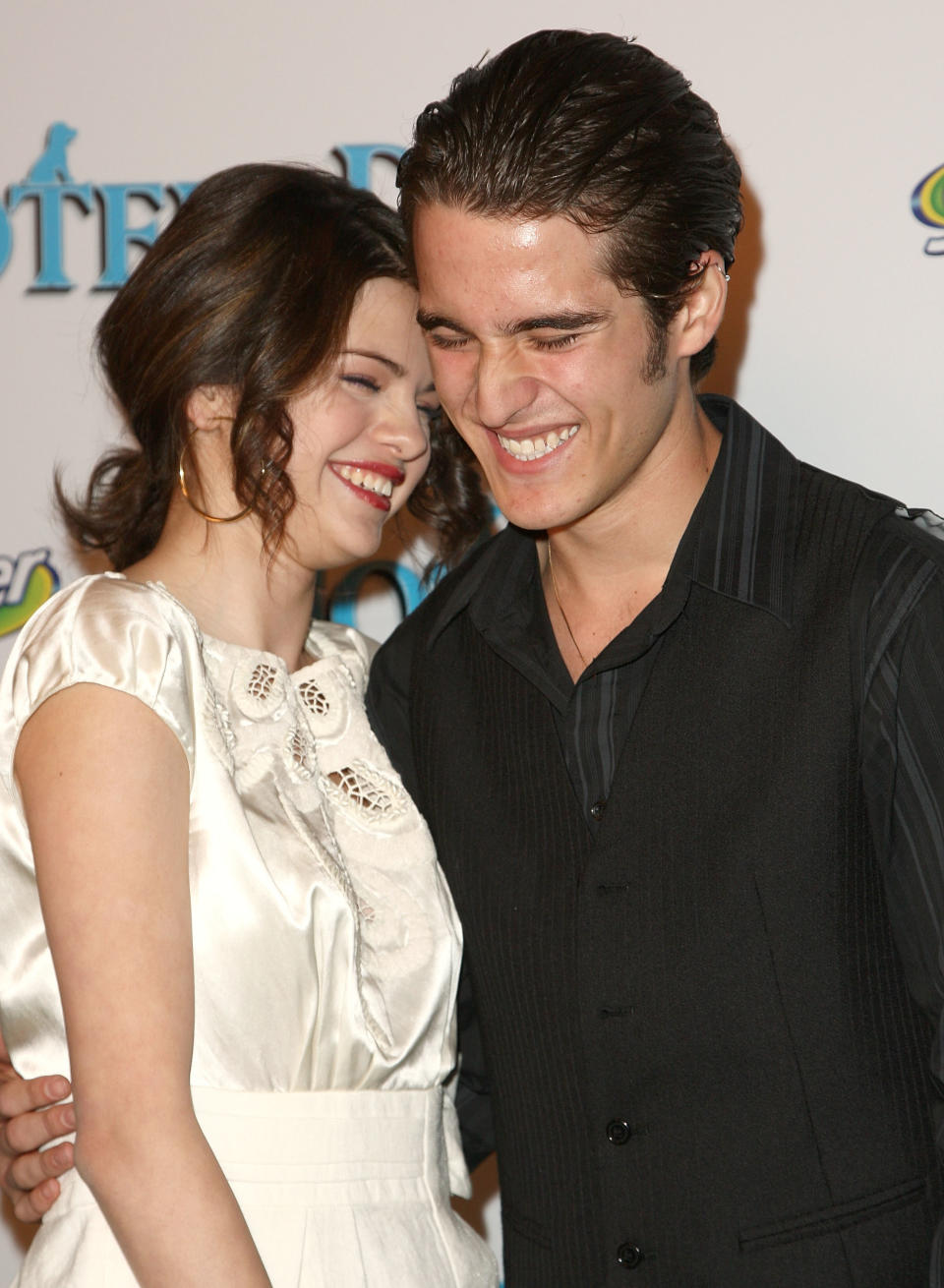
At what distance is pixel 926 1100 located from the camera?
1.48m

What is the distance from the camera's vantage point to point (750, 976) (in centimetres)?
147

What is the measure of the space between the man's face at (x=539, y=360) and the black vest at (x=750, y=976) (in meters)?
0.20

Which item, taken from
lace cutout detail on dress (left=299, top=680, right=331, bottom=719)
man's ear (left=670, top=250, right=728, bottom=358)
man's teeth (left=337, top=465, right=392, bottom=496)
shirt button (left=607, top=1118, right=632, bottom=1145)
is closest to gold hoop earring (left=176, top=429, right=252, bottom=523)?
man's teeth (left=337, top=465, right=392, bottom=496)

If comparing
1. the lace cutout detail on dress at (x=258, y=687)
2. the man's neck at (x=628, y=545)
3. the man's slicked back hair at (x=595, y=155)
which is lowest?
the lace cutout detail on dress at (x=258, y=687)

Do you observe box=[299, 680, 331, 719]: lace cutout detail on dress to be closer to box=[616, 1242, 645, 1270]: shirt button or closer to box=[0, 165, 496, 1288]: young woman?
box=[0, 165, 496, 1288]: young woman

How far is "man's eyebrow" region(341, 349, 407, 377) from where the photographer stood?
178 centimetres

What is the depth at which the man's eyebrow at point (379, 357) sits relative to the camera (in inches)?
70.2

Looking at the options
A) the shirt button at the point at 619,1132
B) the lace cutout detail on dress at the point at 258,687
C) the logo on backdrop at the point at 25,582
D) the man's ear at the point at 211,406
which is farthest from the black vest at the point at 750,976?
the logo on backdrop at the point at 25,582

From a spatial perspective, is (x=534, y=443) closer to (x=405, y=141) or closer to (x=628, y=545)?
(x=628, y=545)

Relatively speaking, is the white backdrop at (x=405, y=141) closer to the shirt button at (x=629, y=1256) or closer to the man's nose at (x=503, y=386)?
the man's nose at (x=503, y=386)

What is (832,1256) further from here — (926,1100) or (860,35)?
(860,35)

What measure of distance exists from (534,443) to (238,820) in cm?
51

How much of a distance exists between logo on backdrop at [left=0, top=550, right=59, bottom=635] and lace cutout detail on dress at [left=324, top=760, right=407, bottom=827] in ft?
2.68

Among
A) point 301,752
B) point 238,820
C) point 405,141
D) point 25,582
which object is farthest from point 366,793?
point 405,141
